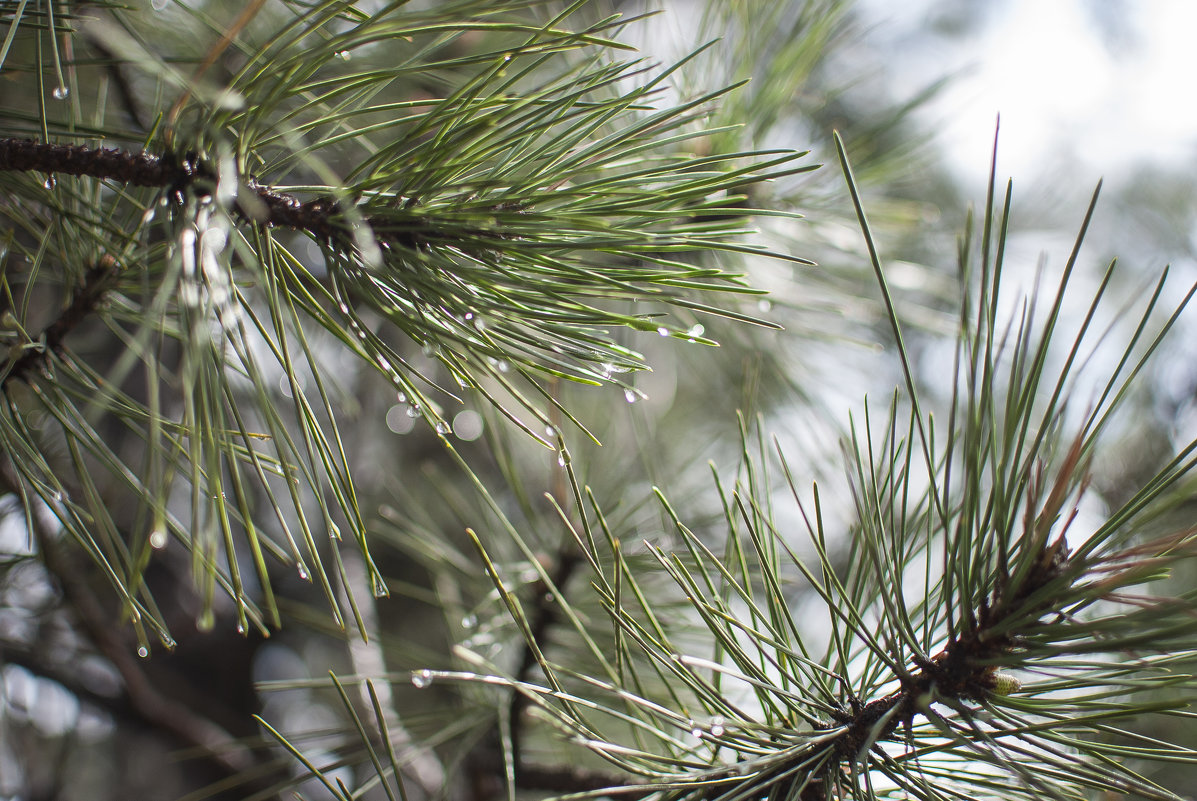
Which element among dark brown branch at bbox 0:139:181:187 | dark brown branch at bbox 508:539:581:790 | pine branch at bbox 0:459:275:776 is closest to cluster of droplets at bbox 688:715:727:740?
dark brown branch at bbox 508:539:581:790

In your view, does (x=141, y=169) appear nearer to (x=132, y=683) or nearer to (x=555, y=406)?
(x=555, y=406)

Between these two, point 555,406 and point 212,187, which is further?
point 555,406

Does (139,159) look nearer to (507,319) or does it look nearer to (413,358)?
(507,319)

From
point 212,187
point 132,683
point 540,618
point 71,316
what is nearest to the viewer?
point 212,187

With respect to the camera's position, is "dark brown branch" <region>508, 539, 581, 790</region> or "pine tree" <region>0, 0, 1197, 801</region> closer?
"pine tree" <region>0, 0, 1197, 801</region>

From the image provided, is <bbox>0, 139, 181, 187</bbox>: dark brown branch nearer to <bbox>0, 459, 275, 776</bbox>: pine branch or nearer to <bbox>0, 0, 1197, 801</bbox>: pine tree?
<bbox>0, 0, 1197, 801</bbox>: pine tree

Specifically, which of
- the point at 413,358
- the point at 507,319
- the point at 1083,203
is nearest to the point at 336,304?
the point at 507,319

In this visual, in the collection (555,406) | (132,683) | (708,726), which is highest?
(555,406)

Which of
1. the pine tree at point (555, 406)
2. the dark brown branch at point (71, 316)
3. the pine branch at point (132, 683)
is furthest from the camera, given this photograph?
the pine branch at point (132, 683)

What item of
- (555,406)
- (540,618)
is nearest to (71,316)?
(555,406)

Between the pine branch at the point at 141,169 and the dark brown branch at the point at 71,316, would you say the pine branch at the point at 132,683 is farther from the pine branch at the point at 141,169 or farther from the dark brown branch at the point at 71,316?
the pine branch at the point at 141,169

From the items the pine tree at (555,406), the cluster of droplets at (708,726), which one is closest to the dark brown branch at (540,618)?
the pine tree at (555,406)
